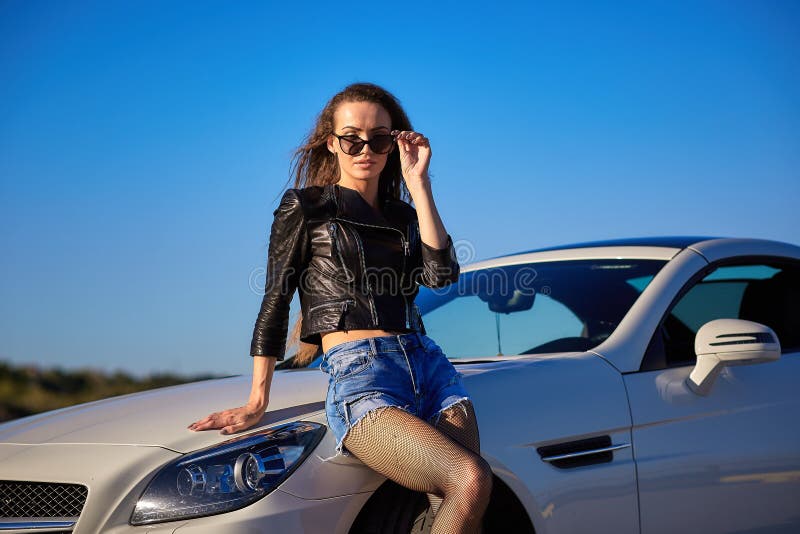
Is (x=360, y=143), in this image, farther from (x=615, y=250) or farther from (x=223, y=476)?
(x=615, y=250)

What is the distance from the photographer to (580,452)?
121 inches

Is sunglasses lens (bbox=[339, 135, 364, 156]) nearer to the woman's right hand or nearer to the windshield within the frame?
the woman's right hand

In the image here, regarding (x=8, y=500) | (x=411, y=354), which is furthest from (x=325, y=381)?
(x=8, y=500)

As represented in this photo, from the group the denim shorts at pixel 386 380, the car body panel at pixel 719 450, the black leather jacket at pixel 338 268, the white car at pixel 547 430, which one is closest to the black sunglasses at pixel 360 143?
the black leather jacket at pixel 338 268

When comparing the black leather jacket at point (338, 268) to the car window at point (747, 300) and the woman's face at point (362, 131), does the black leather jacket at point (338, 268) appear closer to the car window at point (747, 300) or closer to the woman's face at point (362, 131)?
the woman's face at point (362, 131)

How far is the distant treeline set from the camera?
18.5 meters

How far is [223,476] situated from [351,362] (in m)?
0.47

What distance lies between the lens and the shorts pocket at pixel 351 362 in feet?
8.71

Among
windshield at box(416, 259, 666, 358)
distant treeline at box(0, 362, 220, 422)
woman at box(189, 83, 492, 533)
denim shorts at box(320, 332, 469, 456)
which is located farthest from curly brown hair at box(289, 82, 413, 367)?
distant treeline at box(0, 362, 220, 422)

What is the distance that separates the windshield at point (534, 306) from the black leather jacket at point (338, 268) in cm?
91

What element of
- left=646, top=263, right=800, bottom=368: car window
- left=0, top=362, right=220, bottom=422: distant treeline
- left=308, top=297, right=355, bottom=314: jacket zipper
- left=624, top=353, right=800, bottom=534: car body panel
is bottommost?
left=0, top=362, right=220, bottom=422: distant treeline

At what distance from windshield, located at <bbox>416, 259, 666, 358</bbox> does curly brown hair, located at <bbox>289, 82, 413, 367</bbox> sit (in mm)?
903

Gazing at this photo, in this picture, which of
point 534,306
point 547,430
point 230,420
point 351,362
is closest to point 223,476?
point 230,420

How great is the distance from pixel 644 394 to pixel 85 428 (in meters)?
1.90
